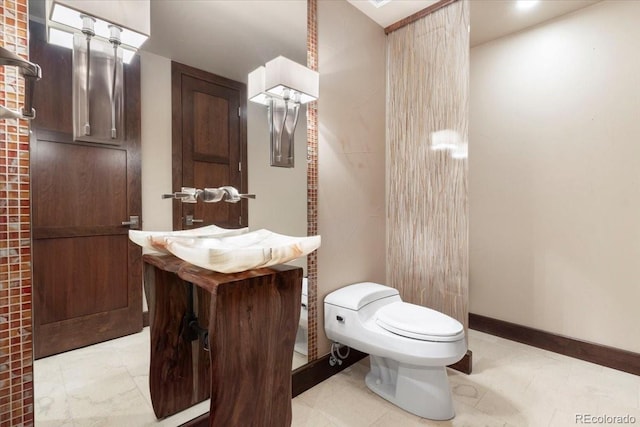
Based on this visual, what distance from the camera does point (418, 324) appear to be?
1.46 metres

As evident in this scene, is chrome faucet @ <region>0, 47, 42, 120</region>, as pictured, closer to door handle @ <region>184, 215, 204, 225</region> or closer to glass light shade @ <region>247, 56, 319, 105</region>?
door handle @ <region>184, 215, 204, 225</region>

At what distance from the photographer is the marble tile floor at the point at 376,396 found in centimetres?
101

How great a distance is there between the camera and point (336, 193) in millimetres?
1883

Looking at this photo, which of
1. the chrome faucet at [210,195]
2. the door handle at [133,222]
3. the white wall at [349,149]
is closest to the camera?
the door handle at [133,222]

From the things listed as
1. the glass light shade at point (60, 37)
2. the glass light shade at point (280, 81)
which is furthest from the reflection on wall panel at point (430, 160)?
the glass light shade at point (60, 37)

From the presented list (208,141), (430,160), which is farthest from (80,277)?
(430,160)

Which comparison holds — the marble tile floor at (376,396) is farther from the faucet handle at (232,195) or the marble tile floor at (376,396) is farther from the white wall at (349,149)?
the faucet handle at (232,195)

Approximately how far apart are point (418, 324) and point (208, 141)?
1.35 m

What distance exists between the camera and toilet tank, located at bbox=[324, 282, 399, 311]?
167 centimetres

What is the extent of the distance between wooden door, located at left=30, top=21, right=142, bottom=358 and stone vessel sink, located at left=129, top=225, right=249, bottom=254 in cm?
9

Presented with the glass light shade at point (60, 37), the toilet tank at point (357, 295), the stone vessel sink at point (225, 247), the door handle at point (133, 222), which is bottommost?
the toilet tank at point (357, 295)

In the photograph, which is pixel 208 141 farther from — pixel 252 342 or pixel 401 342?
pixel 401 342

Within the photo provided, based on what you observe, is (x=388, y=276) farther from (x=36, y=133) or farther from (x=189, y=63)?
(x=36, y=133)

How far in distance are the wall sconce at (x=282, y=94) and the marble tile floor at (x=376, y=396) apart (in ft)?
3.57
